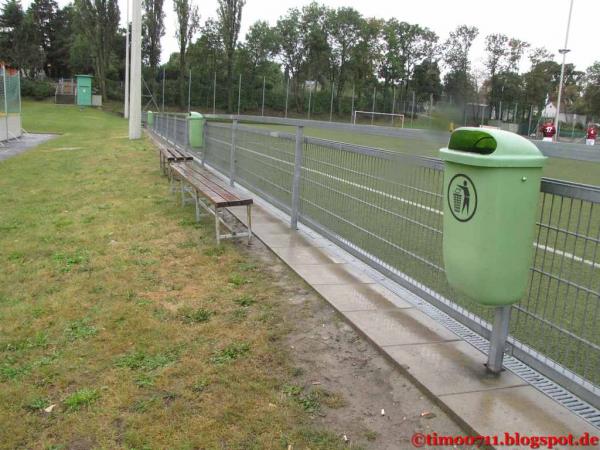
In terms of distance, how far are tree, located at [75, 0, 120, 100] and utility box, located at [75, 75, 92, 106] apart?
5.40 m

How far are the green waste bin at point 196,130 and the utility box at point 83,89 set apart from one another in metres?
43.0

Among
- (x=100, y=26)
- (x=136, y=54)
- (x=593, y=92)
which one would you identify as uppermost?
(x=100, y=26)

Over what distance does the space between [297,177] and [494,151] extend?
426 centimetres

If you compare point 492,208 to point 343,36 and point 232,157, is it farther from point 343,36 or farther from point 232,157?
point 343,36

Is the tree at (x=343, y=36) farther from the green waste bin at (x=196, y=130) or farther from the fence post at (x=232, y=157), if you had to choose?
the fence post at (x=232, y=157)

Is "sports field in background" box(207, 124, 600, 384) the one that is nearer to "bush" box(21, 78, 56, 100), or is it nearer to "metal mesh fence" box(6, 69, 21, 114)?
"metal mesh fence" box(6, 69, 21, 114)

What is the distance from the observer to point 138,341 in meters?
3.96

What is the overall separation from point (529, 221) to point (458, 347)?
3.78 ft

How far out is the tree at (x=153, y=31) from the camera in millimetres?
57562

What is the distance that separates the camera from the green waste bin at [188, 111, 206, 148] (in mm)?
13148

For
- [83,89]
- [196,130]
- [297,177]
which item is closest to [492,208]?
[297,177]

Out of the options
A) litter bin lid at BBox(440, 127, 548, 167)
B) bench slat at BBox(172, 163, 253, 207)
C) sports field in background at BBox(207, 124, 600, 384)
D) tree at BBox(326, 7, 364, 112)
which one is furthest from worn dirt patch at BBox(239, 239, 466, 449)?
tree at BBox(326, 7, 364, 112)

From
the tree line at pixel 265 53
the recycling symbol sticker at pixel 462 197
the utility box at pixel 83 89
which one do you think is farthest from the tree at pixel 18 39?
the recycling symbol sticker at pixel 462 197

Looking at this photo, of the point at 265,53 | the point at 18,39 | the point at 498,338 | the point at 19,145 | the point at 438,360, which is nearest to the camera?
the point at 498,338
